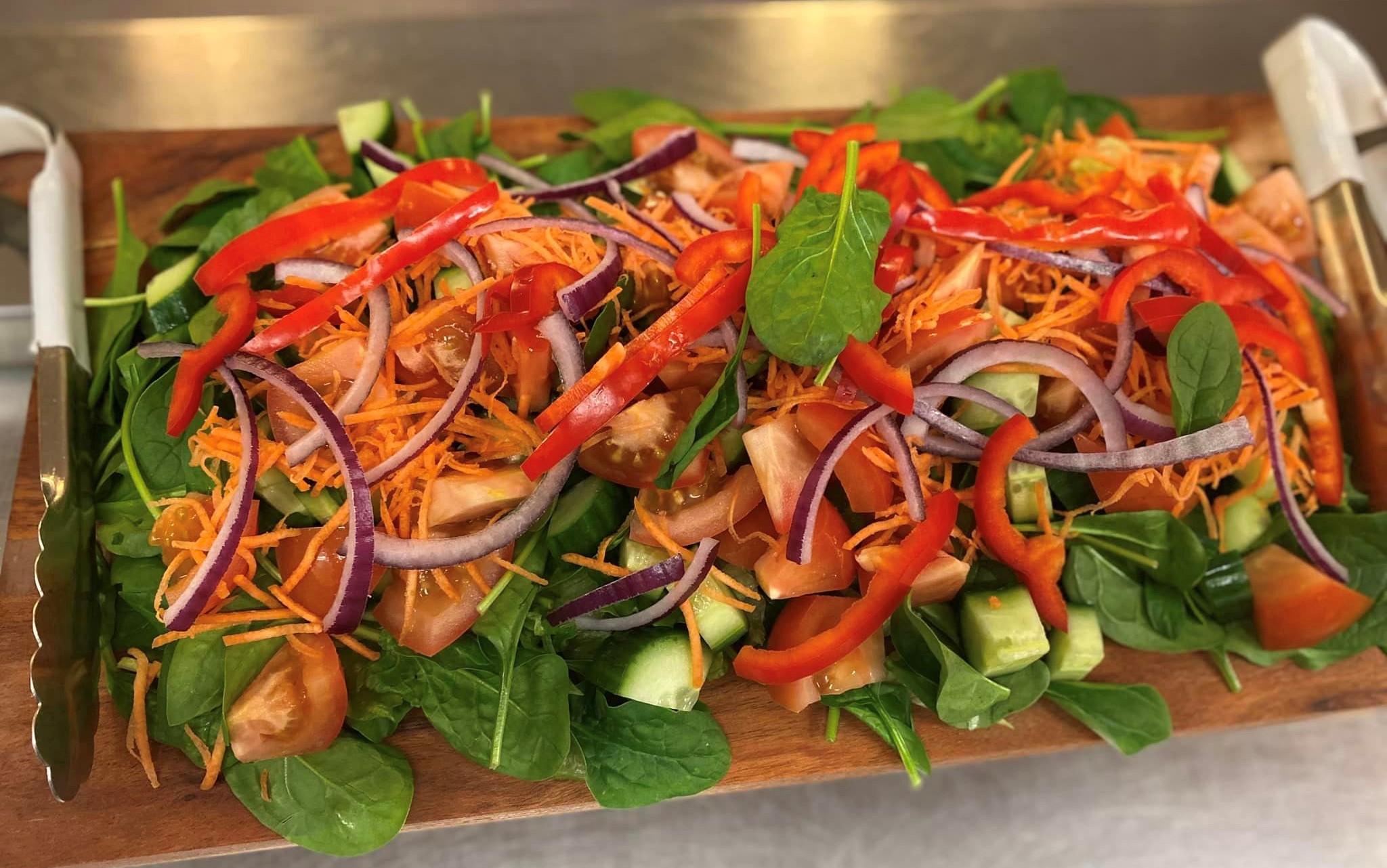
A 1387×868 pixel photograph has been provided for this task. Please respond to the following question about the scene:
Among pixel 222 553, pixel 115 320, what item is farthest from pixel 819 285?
pixel 115 320

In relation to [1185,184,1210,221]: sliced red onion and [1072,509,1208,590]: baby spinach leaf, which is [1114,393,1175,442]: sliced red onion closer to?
[1072,509,1208,590]: baby spinach leaf

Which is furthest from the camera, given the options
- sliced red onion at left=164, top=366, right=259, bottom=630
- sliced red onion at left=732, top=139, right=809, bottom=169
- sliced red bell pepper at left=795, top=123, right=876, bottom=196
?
sliced red onion at left=732, top=139, right=809, bottom=169

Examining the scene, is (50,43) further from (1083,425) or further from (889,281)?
(1083,425)

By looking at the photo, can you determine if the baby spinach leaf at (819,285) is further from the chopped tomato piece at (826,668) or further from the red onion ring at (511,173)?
the red onion ring at (511,173)

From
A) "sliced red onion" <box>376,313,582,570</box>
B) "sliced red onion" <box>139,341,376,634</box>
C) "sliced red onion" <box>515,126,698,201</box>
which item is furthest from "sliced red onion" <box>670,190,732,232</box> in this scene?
"sliced red onion" <box>139,341,376,634</box>

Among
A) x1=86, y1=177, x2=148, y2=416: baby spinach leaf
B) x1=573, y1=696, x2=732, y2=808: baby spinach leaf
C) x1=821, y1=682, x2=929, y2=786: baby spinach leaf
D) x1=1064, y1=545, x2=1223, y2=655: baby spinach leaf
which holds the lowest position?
x1=573, y1=696, x2=732, y2=808: baby spinach leaf

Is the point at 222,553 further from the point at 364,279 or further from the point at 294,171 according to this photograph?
the point at 294,171

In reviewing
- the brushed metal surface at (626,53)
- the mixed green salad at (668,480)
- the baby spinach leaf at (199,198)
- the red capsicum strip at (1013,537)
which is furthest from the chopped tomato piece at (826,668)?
the brushed metal surface at (626,53)
